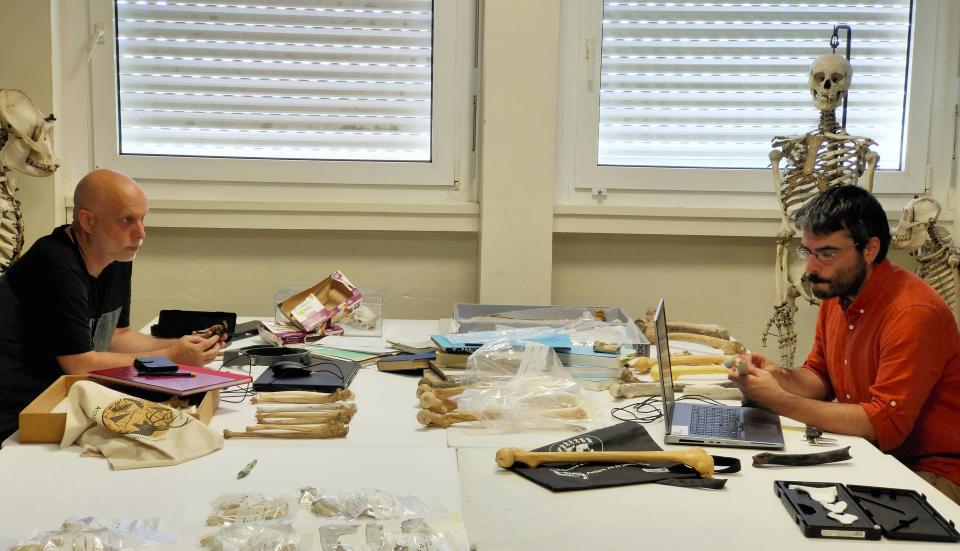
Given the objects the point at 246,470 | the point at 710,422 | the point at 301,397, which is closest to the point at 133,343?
the point at 301,397

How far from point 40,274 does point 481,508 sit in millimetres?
1554

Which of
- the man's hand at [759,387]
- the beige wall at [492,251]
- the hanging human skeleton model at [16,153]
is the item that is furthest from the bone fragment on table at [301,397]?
the beige wall at [492,251]

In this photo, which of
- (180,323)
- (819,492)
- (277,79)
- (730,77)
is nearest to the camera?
(819,492)

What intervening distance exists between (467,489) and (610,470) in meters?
0.31

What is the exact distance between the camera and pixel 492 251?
4.08m

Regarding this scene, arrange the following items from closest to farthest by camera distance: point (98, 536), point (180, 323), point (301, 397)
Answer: point (98, 536), point (301, 397), point (180, 323)

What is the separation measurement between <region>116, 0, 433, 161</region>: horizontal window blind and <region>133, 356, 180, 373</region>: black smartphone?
6.49ft

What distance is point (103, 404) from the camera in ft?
6.73

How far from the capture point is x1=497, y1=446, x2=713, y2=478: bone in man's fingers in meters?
1.94

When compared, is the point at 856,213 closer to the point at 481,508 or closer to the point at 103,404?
the point at 481,508

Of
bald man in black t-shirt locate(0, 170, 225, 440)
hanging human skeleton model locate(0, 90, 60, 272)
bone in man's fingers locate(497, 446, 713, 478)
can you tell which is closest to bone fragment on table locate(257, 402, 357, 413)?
bald man in black t-shirt locate(0, 170, 225, 440)

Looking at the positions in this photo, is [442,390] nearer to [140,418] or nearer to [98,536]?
[140,418]

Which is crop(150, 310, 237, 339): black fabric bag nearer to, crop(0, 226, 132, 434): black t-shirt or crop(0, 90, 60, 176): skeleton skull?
crop(0, 226, 132, 434): black t-shirt

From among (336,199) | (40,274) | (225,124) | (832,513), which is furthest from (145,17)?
(832,513)
